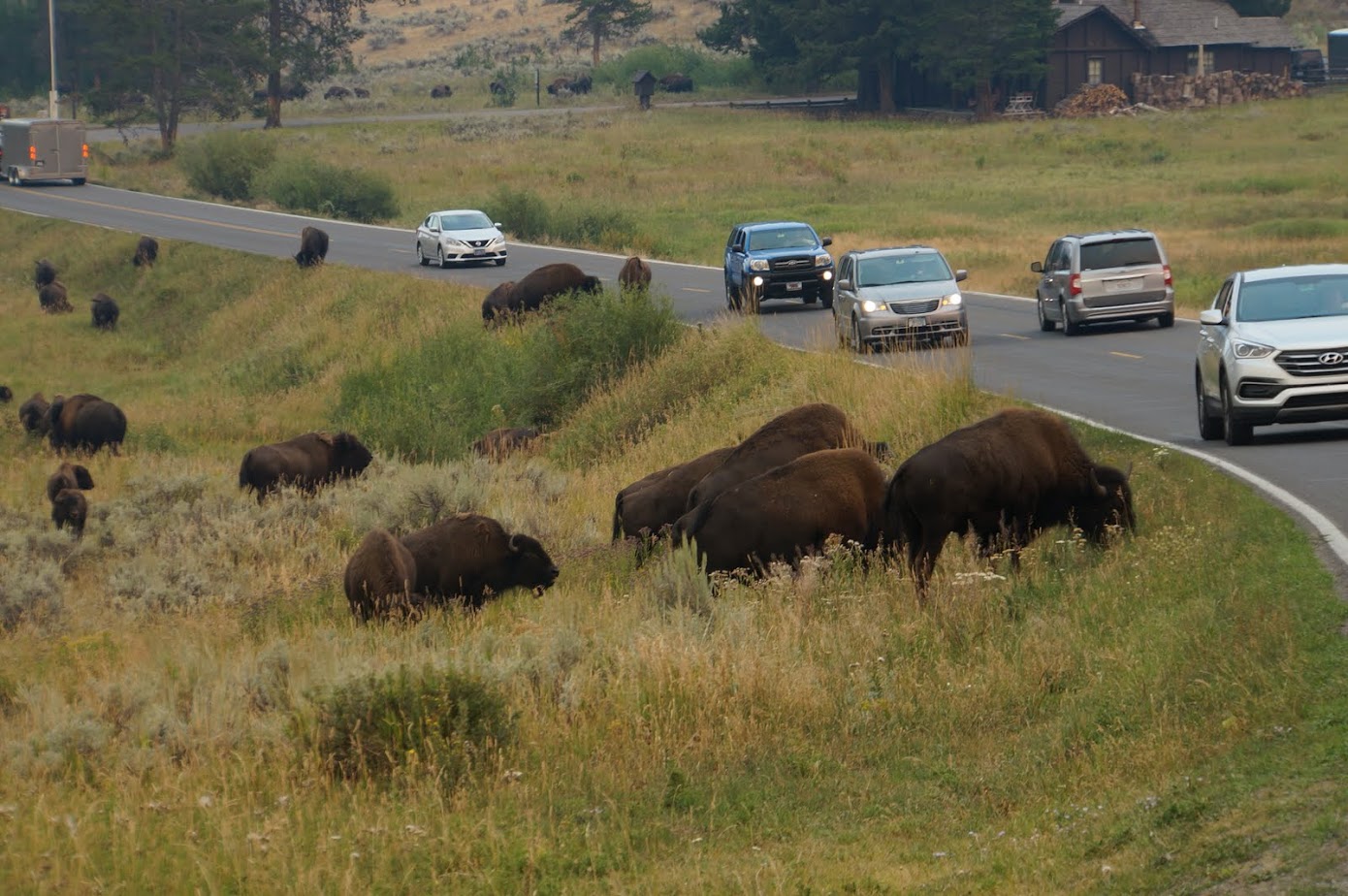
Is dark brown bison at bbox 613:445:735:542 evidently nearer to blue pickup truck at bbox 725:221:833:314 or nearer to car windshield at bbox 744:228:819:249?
blue pickup truck at bbox 725:221:833:314

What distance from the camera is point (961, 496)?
1327 centimetres

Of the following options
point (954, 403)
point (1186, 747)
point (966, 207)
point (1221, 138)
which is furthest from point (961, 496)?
point (1221, 138)

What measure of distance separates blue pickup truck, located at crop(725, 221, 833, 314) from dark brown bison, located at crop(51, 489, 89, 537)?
51.3 ft

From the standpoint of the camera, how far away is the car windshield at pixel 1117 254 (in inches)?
1237

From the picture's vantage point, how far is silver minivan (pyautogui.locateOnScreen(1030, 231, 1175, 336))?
31.3 metres

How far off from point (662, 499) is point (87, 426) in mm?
16799

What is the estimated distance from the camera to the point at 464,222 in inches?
1884

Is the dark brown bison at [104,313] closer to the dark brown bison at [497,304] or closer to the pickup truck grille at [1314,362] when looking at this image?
the dark brown bison at [497,304]

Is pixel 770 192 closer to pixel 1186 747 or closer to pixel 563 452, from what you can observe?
pixel 563 452

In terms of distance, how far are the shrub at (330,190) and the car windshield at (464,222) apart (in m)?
17.1

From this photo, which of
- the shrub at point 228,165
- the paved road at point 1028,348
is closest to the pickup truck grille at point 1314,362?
the paved road at point 1028,348

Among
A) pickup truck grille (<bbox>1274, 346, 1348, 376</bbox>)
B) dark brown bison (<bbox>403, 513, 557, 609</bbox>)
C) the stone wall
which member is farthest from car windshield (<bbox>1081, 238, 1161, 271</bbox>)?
the stone wall

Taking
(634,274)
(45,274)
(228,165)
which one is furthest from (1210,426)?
(228,165)

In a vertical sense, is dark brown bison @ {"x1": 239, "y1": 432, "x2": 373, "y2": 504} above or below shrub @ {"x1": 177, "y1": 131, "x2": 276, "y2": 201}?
below
